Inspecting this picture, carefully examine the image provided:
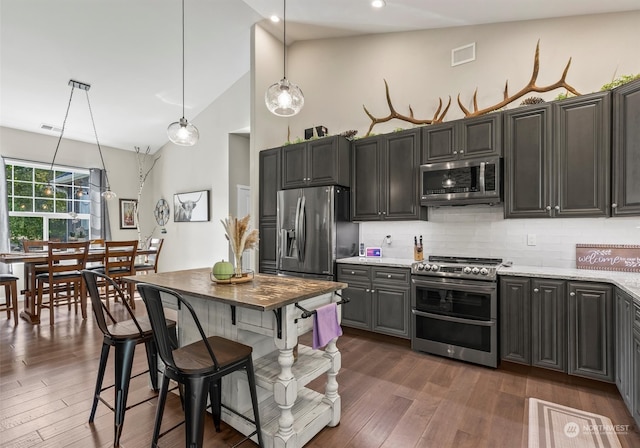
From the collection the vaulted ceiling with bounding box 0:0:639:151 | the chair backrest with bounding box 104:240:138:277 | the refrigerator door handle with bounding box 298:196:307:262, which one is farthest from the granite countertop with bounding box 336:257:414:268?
the chair backrest with bounding box 104:240:138:277

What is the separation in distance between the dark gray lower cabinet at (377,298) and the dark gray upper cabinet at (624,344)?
1640 mm

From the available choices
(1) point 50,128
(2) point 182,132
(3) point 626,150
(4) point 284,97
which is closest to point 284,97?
(4) point 284,97

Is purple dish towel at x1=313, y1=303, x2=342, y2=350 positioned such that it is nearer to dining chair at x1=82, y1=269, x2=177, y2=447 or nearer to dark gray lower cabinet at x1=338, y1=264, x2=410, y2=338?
dining chair at x1=82, y1=269, x2=177, y2=447

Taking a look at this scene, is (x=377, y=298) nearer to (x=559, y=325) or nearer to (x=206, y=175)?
(x=559, y=325)

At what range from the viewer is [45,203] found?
6.18m

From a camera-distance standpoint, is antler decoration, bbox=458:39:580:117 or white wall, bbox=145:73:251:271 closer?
antler decoration, bbox=458:39:580:117

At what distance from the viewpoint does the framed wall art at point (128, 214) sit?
283 inches

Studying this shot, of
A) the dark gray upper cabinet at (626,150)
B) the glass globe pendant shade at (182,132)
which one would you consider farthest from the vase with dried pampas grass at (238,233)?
the dark gray upper cabinet at (626,150)

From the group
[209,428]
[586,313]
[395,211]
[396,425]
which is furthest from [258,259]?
[586,313]

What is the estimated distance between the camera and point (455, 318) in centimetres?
305

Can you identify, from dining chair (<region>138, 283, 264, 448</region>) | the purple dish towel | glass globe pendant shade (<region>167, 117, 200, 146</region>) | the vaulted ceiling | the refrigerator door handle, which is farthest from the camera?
the refrigerator door handle

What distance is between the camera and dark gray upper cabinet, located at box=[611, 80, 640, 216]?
246cm

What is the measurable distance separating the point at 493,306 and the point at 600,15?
117 inches

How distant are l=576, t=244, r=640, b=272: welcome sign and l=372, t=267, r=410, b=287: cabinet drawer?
1.61 meters
